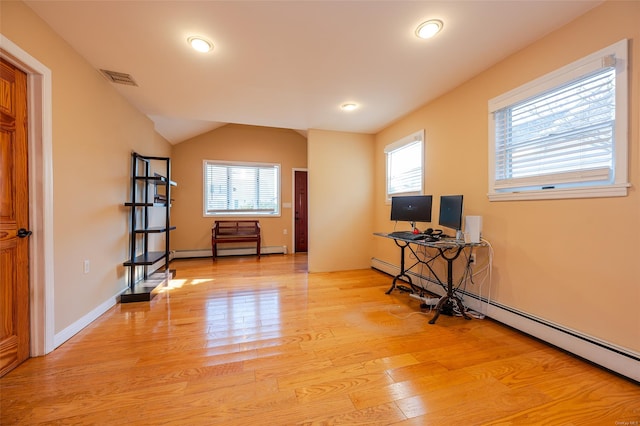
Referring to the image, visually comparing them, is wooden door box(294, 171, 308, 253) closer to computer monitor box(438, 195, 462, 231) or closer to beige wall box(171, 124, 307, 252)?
beige wall box(171, 124, 307, 252)

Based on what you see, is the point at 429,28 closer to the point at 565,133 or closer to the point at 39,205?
the point at 565,133

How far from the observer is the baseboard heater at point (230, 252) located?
199 inches

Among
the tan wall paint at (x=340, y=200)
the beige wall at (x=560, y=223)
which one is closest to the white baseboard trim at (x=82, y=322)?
the tan wall paint at (x=340, y=200)

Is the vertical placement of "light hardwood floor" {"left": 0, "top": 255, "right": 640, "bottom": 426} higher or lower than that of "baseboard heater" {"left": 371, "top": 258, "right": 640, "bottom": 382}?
lower

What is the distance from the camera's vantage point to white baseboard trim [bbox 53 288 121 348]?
1809mm

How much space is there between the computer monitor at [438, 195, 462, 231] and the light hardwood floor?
88 centimetres

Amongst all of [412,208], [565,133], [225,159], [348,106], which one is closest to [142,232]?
[225,159]

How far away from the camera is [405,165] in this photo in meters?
3.47

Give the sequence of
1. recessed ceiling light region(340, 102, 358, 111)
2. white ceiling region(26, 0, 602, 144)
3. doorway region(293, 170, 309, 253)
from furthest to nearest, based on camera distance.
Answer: doorway region(293, 170, 309, 253) → recessed ceiling light region(340, 102, 358, 111) → white ceiling region(26, 0, 602, 144)

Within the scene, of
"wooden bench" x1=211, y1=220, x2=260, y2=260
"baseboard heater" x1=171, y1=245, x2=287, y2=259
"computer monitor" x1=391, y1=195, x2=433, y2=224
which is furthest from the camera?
"baseboard heater" x1=171, y1=245, x2=287, y2=259

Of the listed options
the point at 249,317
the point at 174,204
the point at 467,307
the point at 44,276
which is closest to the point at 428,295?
the point at 467,307

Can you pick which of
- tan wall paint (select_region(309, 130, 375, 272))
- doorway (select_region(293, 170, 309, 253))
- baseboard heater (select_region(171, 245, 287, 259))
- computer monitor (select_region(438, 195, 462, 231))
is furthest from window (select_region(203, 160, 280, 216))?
computer monitor (select_region(438, 195, 462, 231))

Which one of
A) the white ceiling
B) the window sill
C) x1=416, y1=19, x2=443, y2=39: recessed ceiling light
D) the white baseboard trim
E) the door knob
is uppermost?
the white ceiling

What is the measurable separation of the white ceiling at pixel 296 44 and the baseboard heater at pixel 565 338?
2.14 metres
